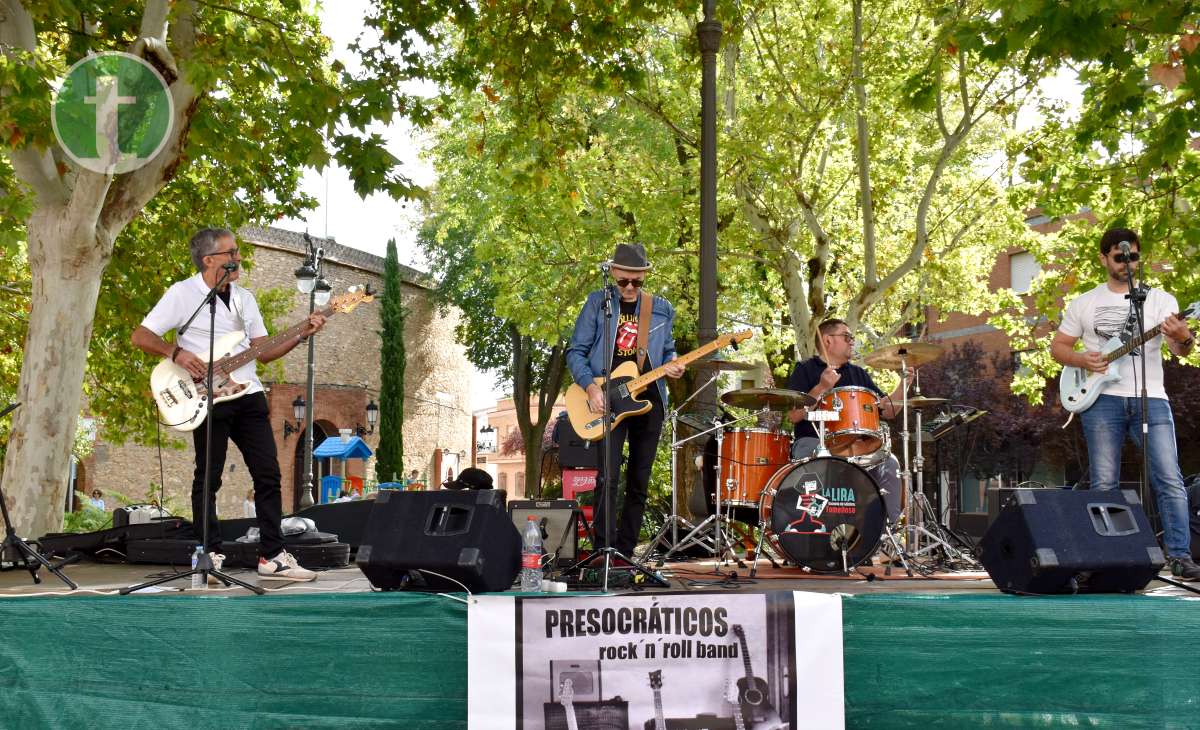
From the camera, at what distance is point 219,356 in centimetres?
659

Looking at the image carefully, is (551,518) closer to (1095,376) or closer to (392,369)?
(1095,376)

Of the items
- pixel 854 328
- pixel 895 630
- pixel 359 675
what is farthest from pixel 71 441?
pixel 854 328

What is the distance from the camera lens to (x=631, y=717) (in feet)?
15.2

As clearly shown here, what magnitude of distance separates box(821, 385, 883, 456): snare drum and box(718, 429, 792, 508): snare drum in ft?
2.34

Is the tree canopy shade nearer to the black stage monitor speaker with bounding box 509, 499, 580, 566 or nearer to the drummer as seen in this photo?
the black stage monitor speaker with bounding box 509, 499, 580, 566

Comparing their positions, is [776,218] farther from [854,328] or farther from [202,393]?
[202,393]

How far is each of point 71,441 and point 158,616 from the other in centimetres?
577

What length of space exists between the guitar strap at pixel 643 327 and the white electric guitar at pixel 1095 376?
2.71 metres

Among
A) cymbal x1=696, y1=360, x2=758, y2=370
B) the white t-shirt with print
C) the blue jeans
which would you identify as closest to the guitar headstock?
cymbal x1=696, y1=360, x2=758, y2=370

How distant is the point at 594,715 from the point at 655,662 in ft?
1.17

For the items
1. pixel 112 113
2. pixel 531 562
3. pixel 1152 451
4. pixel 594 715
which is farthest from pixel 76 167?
pixel 1152 451

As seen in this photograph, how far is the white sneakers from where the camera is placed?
6758 mm

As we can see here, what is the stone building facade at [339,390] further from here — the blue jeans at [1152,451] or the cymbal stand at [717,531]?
the blue jeans at [1152,451]

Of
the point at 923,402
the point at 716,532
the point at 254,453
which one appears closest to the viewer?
the point at 254,453
